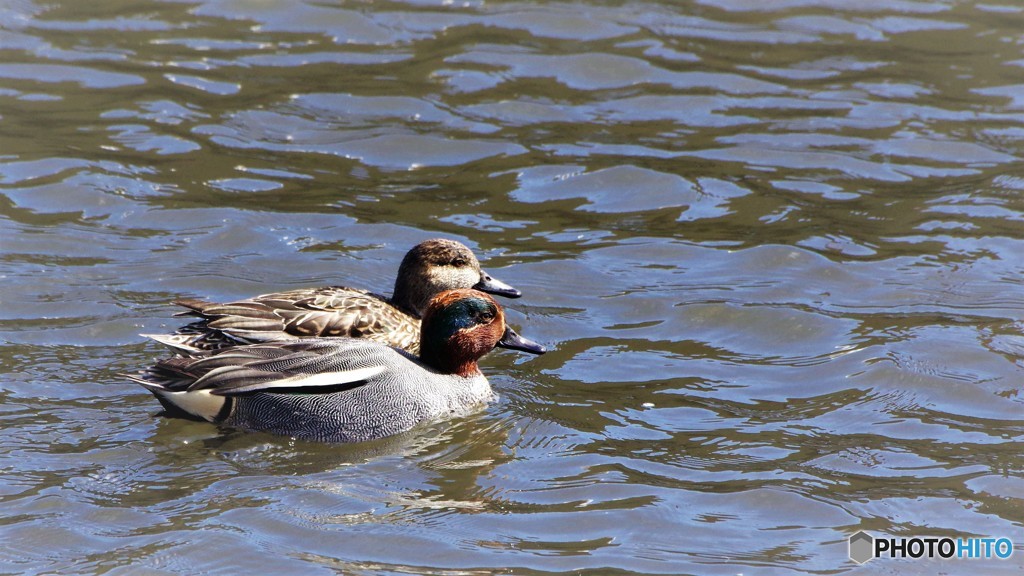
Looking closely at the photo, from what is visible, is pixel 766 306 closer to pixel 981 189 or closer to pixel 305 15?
pixel 981 189

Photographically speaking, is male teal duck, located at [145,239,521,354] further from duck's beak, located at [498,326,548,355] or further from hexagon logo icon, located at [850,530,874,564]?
hexagon logo icon, located at [850,530,874,564]

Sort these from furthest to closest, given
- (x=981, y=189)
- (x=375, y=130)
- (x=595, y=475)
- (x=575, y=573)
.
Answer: (x=375, y=130) < (x=981, y=189) < (x=595, y=475) < (x=575, y=573)

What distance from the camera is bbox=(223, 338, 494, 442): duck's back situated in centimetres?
770

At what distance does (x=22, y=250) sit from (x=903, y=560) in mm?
6737

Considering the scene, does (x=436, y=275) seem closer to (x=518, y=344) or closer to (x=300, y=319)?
(x=518, y=344)

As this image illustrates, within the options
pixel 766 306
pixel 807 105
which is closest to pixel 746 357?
pixel 766 306

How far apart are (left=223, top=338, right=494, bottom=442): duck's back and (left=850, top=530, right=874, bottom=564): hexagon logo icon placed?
2.62 m

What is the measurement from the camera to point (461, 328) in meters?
8.23

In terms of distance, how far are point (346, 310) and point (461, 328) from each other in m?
→ 0.80

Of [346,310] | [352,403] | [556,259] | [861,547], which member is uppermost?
[346,310]

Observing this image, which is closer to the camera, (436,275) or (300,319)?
(300,319)

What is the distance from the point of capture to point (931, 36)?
45.3ft

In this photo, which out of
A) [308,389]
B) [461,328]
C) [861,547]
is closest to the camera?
[861,547]

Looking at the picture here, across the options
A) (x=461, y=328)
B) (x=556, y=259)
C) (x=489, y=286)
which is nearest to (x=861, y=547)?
(x=461, y=328)
